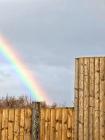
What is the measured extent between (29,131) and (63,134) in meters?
1.03

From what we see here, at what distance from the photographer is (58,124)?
14141mm

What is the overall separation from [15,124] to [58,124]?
4.37 feet

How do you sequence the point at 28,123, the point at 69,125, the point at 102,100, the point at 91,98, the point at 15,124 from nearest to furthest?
the point at 102,100 < the point at 91,98 < the point at 69,125 < the point at 28,123 < the point at 15,124

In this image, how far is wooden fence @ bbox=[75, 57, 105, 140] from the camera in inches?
548

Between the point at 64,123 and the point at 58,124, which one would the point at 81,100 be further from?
the point at 58,124

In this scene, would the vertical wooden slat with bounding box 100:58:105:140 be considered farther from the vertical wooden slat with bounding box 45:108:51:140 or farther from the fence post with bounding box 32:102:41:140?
the fence post with bounding box 32:102:41:140

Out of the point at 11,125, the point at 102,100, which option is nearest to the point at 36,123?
the point at 11,125

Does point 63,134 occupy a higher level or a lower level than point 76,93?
lower

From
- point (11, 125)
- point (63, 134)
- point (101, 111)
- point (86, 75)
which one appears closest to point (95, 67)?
point (86, 75)

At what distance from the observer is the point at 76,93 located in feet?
46.5

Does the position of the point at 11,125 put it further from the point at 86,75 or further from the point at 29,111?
the point at 86,75

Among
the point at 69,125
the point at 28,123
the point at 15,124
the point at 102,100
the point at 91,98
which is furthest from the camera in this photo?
the point at 15,124

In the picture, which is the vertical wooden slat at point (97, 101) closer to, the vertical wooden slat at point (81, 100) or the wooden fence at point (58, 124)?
the vertical wooden slat at point (81, 100)

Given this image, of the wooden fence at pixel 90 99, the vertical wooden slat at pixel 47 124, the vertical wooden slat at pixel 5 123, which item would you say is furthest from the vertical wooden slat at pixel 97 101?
the vertical wooden slat at pixel 5 123
